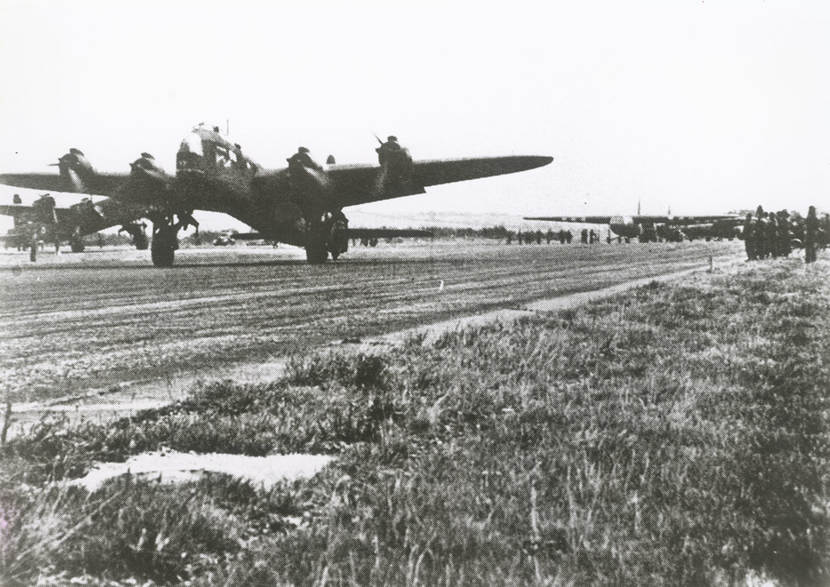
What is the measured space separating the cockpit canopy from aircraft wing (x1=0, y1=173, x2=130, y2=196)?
15.6ft

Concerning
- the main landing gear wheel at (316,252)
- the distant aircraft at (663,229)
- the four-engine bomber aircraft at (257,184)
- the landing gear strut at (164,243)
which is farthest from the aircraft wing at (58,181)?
the distant aircraft at (663,229)

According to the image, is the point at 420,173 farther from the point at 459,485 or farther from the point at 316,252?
the point at 459,485

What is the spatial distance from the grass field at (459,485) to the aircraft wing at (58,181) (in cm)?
2458

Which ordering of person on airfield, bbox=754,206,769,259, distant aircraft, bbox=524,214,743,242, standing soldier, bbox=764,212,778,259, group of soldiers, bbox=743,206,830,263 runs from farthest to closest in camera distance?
distant aircraft, bbox=524,214,743,242 < standing soldier, bbox=764,212,778,259 < person on airfield, bbox=754,206,769,259 < group of soldiers, bbox=743,206,830,263

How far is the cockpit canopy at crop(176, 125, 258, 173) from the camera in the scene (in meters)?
24.4

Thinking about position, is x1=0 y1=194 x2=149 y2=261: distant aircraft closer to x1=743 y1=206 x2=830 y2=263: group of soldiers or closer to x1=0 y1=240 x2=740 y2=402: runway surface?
x1=0 y1=240 x2=740 y2=402: runway surface

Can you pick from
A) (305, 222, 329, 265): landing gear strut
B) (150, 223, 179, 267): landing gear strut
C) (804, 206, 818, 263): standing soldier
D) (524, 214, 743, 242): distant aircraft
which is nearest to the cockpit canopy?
(150, 223, 179, 267): landing gear strut

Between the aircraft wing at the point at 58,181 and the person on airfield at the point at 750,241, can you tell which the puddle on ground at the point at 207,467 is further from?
the person on airfield at the point at 750,241

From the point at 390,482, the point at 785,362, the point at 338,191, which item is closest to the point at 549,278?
the point at 338,191

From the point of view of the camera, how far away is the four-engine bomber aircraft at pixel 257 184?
2517 centimetres

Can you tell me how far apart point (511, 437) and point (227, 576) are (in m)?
2.51

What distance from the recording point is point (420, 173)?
29500 millimetres

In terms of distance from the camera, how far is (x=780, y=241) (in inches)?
1578

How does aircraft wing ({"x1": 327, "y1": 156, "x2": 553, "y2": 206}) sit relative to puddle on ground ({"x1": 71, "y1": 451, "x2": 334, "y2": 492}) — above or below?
above
